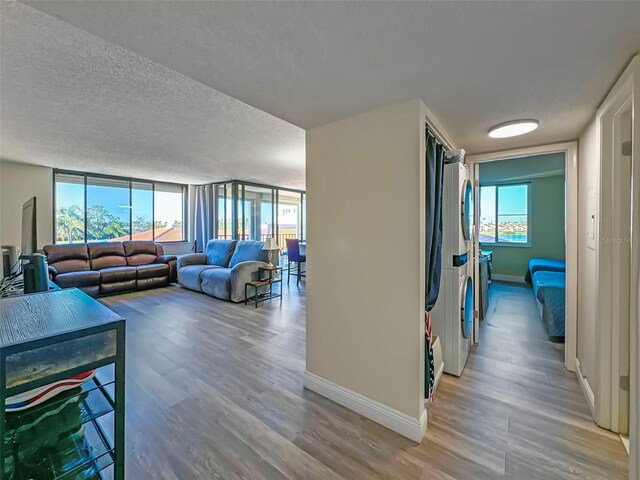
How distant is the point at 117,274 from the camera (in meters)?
5.16

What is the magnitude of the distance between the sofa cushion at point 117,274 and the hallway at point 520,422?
5.89 metres

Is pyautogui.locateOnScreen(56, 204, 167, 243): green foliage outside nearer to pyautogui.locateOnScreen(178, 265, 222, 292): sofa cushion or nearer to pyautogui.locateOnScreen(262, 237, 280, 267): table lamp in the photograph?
pyautogui.locateOnScreen(178, 265, 222, 292): sofa cushion

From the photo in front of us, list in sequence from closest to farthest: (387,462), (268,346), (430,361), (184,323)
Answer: (387,462)
(430,361)
(268,346)
(184,323)

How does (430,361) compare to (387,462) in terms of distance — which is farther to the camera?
(430,361)

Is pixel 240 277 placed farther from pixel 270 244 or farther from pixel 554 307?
pixel 554 307

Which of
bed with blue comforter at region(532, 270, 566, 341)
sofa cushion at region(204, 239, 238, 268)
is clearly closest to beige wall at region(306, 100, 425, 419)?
bed with blue comforter at region(532, 270, 566, 341)

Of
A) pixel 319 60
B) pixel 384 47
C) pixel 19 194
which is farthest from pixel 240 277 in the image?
pixel 19 194

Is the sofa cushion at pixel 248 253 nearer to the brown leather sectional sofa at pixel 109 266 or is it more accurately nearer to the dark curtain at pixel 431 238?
the brown leather sectional sofa at pixel 109 266

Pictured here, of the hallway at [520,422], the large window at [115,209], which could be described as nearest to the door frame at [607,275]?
the hallway at [520,422]

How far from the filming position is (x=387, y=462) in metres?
1.48

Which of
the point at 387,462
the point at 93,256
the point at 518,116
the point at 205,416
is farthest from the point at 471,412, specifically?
the point at 93,256

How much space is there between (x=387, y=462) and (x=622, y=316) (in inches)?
68.3

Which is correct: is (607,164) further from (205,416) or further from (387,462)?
(205,416)

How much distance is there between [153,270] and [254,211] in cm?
292
